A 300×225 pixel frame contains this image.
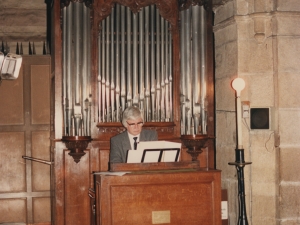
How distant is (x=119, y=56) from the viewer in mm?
5566

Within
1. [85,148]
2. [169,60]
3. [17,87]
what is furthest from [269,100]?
[17,87]

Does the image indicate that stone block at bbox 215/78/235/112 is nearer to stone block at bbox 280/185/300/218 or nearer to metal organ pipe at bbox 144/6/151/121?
metal organ pipe at bbox 144/6/151/121

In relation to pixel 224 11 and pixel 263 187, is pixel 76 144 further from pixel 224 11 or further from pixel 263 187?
pixel 224 11

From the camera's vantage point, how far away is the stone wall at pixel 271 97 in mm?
4957

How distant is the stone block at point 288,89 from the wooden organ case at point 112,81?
0.96 m

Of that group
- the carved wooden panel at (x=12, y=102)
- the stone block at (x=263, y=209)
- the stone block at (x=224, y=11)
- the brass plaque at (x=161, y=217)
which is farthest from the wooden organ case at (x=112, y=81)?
the brass plaque at (x=161, y=217)

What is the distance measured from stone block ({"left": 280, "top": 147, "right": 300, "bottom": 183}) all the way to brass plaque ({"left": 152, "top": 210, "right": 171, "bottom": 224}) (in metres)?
1.74

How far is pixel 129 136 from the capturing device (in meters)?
5.08

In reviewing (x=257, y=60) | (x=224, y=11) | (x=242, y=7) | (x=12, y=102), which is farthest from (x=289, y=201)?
(x=12, y=102)

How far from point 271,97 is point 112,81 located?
178cm

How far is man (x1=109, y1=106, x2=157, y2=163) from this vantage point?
495cm

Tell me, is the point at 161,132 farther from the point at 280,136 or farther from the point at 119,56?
the point at 280,136

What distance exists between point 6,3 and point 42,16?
21.4 inches

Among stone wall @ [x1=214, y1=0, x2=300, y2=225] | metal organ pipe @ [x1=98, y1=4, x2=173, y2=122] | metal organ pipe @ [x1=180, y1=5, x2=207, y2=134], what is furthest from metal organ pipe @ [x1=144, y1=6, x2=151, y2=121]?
stone wall @ [x1=214, y1=0, x2=300, y2=225]
